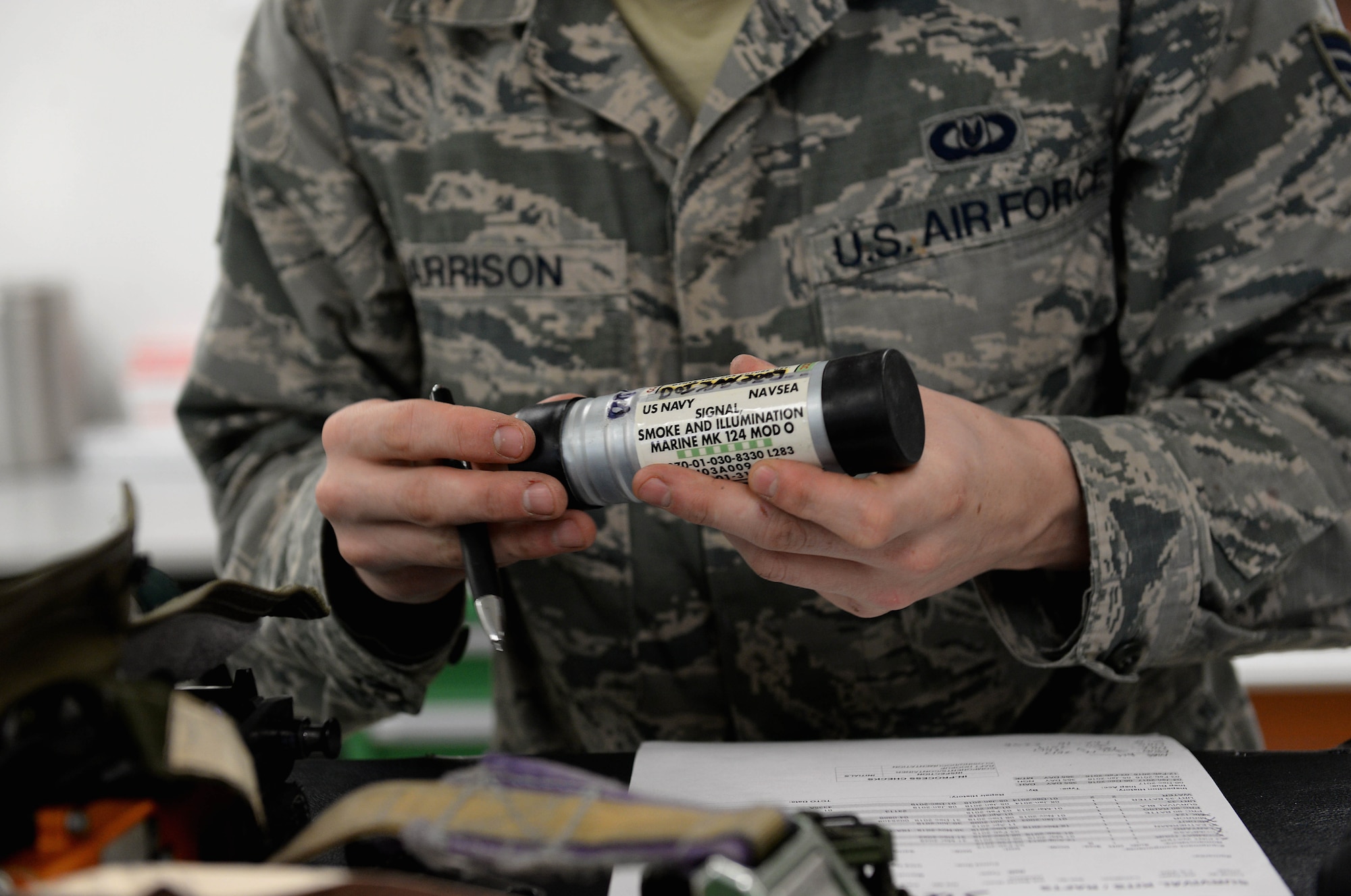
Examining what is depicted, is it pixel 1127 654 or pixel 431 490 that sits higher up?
pixel 431 490

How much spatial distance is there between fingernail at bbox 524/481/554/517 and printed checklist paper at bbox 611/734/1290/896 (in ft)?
0.54

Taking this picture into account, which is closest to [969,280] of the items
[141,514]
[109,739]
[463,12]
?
[463,12]

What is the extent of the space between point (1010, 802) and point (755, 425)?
0.80ft

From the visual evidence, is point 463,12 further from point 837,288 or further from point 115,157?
point 115,157

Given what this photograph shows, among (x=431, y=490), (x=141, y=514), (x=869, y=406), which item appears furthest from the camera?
(x=141, y=514)

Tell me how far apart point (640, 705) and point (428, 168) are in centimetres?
48

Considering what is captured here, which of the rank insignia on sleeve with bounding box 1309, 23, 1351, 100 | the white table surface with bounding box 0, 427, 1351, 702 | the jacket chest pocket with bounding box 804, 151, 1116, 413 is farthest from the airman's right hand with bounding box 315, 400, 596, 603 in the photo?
the white table surface with bounding box 0, 427, 1351, 702

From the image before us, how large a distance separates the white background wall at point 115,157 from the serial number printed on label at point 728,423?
5.89 ft

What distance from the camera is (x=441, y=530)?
0.59 meters

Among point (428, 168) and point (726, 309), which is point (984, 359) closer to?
point (726, 309)

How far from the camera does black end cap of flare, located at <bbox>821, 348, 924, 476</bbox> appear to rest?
0.45 metres

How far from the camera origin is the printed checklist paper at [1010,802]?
0.45 metres

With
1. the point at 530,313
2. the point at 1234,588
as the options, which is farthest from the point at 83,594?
the point at 1234,588

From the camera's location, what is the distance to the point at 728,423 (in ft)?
1.55
